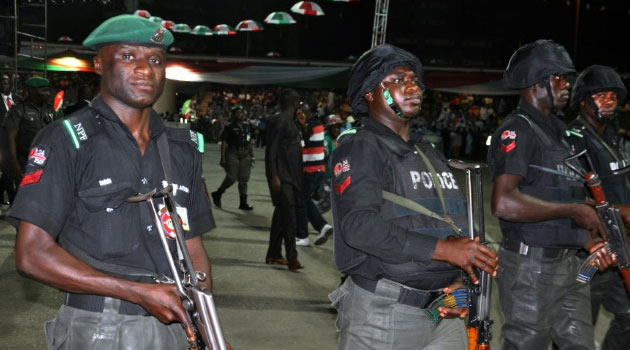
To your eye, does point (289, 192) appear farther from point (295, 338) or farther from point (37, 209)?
point (37, 209)

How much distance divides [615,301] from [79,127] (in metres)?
3.98

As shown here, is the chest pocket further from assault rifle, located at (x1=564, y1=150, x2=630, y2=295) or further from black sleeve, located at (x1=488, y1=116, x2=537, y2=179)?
assault rifle, located at (x1=564, y1=150, x2=630, y2=295)

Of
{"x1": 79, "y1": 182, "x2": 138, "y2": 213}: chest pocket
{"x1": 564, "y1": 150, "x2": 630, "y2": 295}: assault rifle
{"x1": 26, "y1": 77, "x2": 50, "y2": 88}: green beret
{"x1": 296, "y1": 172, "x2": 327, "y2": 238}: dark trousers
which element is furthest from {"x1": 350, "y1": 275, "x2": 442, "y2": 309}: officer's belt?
{"x1": 26, "y1": 77, "x2": 50, "y2": 88}: green beret

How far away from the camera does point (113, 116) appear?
2.87 metres

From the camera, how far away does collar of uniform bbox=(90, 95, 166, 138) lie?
2.86m

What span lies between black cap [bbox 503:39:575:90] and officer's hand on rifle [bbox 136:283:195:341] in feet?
9.53

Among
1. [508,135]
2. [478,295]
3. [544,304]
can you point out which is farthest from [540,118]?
[478,295]

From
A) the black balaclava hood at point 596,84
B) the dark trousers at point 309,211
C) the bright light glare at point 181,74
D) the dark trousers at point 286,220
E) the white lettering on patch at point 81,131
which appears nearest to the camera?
the white lettering on patch at point 81,131

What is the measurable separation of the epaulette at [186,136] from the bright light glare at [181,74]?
24.3 m

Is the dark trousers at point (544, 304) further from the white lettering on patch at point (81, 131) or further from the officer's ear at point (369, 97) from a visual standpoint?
the white lettering on patch at point (81, 131)

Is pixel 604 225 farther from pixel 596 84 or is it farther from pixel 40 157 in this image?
pixel 40 157

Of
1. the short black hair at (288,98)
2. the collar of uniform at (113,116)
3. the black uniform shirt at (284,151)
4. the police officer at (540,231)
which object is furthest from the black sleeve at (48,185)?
the short black hair at (288,98)

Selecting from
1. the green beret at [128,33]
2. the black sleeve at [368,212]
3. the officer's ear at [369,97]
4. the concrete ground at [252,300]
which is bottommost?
the concrete ground at [252,300]

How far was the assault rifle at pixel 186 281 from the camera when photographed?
8.22 ft
